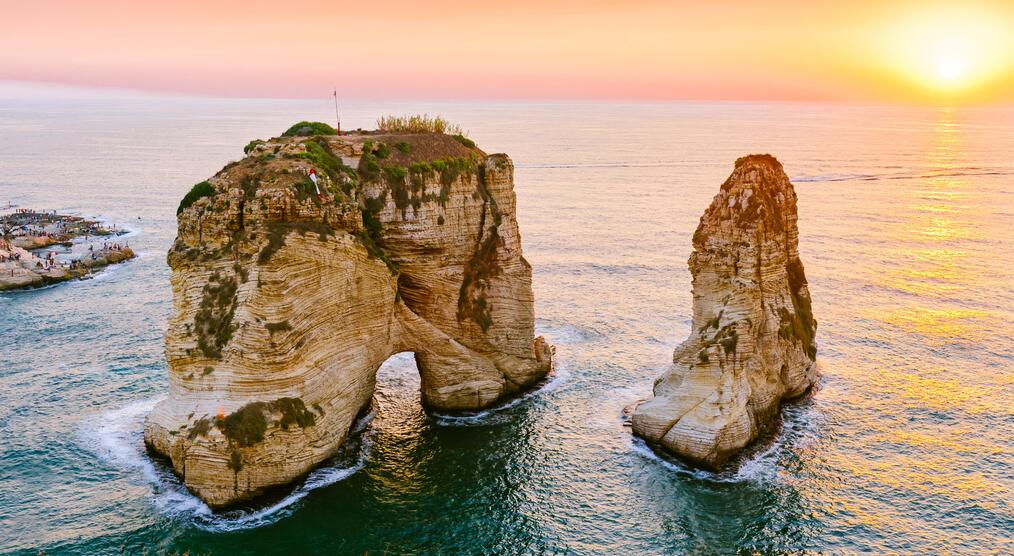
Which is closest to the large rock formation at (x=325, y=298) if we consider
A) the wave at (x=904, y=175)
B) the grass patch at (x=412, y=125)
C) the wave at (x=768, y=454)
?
the grass patch at (x=412, y=125)

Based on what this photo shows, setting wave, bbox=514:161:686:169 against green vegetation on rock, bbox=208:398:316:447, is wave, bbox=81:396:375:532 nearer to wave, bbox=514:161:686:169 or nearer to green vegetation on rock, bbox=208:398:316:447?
green vegetation on rock, bbox=208:398:316:447

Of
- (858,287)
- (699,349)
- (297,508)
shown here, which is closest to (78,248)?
(297,508)

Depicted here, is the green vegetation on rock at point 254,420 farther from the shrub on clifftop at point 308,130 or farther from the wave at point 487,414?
the shrub on clifftop at point 308,130

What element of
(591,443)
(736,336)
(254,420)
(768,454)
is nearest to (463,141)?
(591,443)

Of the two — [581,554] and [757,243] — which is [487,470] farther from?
[757,243]

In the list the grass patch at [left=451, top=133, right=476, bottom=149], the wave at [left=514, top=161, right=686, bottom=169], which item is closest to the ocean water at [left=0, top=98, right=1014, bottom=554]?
the grass patch at [left=451, top=133, right=476, bottom=149]

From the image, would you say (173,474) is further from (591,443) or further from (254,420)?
(591,443)
